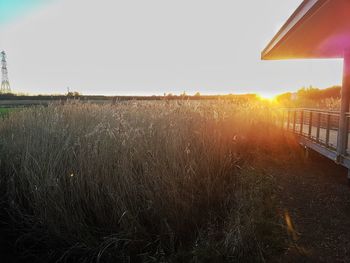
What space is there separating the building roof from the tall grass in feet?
7.92

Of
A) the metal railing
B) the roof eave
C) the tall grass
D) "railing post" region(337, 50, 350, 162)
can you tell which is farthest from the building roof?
the tall grass

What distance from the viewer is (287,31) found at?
545 centimetres

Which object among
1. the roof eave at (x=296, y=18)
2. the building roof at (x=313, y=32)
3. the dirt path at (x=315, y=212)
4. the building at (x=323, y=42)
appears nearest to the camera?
the dirt path at (x=315, y=212)

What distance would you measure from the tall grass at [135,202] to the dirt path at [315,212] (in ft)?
0.85

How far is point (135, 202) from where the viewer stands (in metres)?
3.84

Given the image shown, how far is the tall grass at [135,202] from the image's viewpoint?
348 cm

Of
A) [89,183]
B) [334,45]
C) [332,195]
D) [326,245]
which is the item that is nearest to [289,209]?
[326,245]

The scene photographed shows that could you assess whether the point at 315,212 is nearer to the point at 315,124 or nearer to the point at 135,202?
the point at 135,202

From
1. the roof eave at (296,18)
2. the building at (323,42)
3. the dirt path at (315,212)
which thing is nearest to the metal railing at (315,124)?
the building at (323,42)

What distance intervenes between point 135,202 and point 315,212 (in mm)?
2542

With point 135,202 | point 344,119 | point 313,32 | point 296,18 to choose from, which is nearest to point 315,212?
point 344,119

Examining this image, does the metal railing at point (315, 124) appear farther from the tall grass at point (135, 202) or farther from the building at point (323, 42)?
the tall grass at point (135, 202)

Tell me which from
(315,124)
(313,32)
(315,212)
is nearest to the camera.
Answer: (315,212)

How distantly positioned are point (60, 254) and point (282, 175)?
4.24 m
